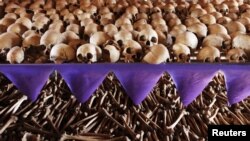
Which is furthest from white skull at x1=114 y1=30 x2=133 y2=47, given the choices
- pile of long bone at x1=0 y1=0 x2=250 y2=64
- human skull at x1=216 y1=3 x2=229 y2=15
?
human skull at x1=216 y1=3 x2=229 y2=15

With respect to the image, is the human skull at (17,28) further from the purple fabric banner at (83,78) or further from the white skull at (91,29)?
the purple fabric banner at (83,78)

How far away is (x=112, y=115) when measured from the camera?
1.44 m

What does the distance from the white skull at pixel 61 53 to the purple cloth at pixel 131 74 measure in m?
0.14

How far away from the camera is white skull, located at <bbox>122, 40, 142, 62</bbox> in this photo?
1.34m

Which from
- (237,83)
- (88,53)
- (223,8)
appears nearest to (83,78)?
(88,53)

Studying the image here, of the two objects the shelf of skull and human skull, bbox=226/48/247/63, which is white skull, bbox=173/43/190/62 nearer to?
the shelf of skull

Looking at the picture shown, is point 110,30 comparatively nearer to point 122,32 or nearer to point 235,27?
point 122,32

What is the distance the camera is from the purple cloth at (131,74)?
1171mm

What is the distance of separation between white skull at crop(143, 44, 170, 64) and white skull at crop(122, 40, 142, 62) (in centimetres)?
5

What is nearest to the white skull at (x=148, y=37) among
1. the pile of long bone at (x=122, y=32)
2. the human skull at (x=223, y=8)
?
the pile of long bone at (x=122, y=32)

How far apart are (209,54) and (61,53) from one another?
512 mm

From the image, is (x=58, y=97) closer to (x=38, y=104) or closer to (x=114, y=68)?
(x=38, y=104)

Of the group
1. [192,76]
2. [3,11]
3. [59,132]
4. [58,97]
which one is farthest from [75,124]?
[3,11]

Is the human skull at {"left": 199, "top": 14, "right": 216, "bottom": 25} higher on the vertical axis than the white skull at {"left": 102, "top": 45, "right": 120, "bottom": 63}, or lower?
higher
